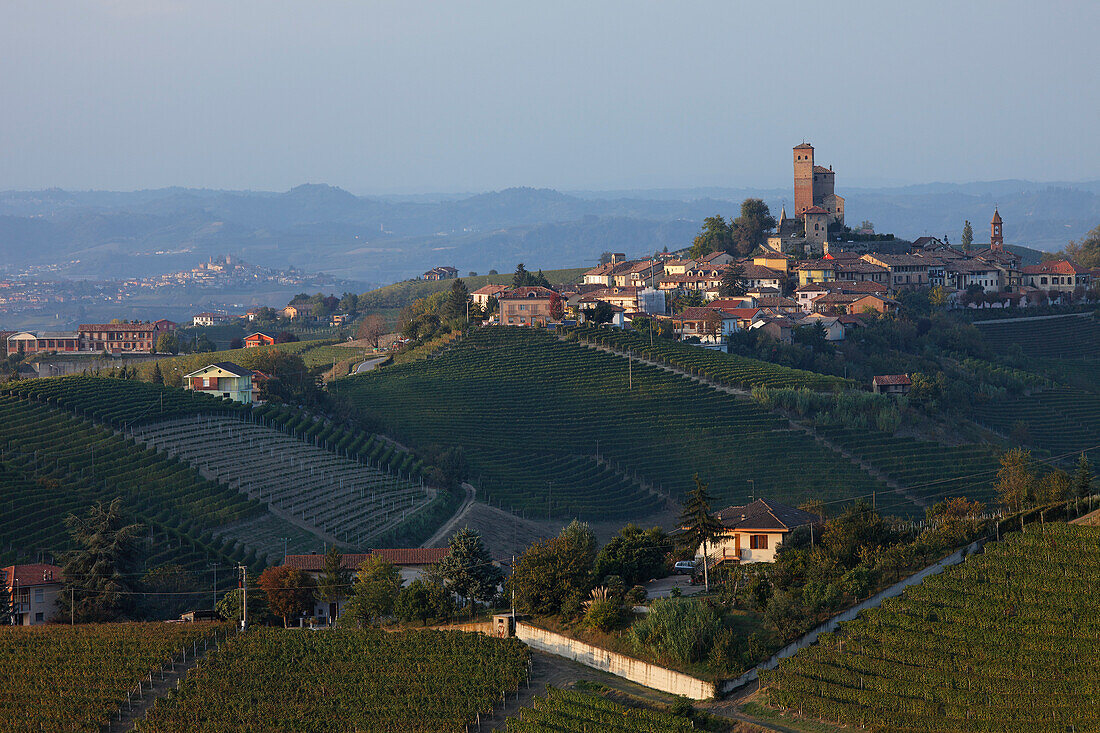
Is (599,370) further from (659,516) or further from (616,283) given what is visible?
(616,283)

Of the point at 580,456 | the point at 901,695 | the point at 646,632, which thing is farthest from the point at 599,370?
the point at 901,695

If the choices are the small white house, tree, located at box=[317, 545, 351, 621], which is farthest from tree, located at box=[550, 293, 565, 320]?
the small white house

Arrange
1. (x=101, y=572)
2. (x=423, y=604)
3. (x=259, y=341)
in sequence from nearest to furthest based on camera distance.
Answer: (x=423, y=604), (x=101, y=572), (x=259, y=341)

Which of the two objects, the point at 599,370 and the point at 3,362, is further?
the point at 3,362

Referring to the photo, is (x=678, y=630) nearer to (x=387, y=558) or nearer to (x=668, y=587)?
(x=668, y=587)

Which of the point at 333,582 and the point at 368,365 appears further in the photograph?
the point at 368,365

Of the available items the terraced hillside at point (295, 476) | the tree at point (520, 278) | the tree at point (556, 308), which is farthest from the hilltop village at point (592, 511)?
the tree at point (520, 278)

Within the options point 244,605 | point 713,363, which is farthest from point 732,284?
point 244,605
